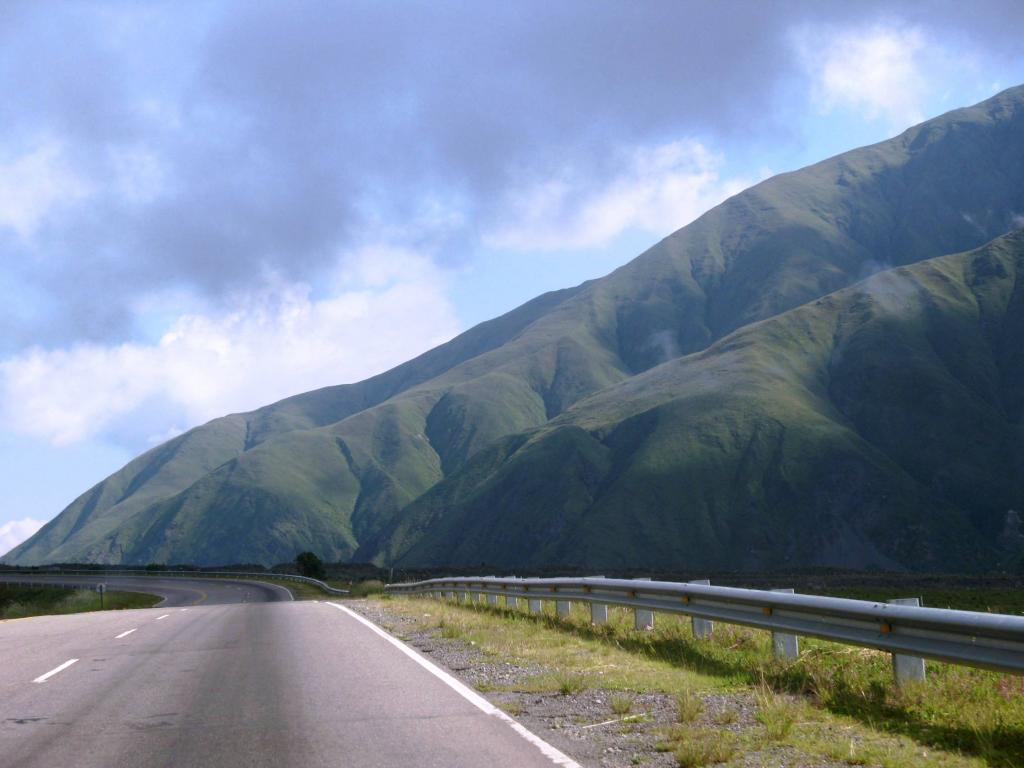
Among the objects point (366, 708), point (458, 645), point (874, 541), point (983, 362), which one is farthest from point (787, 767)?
point (983, 362)

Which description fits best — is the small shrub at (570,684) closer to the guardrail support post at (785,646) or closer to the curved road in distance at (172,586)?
the guardrail support post at (785,646)

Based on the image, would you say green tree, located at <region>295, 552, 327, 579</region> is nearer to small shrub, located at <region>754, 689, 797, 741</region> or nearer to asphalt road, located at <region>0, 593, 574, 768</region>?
asphalt road, located at <region>0, 593, 574, 768</region>

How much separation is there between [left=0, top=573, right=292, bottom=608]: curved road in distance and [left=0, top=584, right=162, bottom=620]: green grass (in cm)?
171

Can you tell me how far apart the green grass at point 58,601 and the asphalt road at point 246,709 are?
46.3 m

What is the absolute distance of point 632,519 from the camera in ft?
463

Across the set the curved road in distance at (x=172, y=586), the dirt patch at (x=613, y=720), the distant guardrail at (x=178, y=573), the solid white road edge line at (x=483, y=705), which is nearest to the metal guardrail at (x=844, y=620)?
the dirt patch at (x=613, y=720)

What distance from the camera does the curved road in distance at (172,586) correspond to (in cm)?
6190

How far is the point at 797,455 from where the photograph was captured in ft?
481

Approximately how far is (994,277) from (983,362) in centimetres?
2784

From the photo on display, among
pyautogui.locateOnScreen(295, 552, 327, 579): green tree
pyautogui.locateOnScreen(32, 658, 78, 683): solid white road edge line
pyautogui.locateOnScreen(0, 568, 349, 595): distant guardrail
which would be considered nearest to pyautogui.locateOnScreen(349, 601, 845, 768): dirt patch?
pyautogui.locateOnScreen(32, 658, 78, 683): solid white road edge line

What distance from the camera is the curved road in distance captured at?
203 feet

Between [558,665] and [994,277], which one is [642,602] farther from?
[994,277]

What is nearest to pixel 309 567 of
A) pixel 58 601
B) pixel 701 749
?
pixel 58 601

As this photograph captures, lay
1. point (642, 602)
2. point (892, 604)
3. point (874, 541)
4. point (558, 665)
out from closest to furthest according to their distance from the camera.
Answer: point (892, 604) → point (558, 665) → point (642, 602) → point (874, 541)
